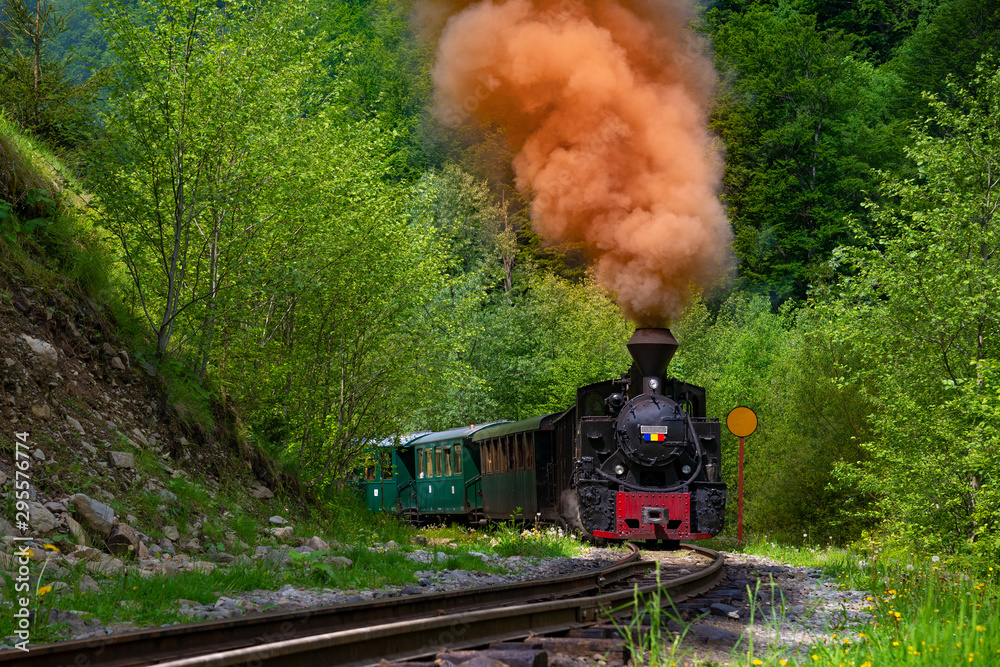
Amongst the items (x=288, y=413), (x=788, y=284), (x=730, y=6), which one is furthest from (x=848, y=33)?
(x=288, y=413)

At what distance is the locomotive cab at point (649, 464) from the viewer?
13.3 meters

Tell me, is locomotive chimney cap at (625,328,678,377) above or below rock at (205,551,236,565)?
above

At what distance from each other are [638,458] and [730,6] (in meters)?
10.6

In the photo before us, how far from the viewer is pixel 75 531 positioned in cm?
723

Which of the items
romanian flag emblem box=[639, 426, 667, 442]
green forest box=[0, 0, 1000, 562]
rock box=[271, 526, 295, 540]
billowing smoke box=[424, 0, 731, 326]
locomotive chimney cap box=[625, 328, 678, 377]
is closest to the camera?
rock box=[271, 526, 295, 540]

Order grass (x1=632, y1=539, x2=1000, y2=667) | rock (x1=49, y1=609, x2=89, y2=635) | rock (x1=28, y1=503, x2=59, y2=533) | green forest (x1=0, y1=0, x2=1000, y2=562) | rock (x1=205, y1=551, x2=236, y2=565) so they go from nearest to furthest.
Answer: grass (x1=632, y1=539, x2=1000, y2=667)
rock (x1=49, y1=609, x2=89, y2=635)
rock (x1=28, y1=503, x2=59, y2=533)
rock (x1=205, y1=551, x2=236, y2=565)
green forest (x1=0, y1=0, x2=1000, y2=562)

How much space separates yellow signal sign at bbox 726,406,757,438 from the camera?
15766 mm

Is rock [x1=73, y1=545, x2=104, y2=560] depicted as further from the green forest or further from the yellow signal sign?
the yellow signal sign

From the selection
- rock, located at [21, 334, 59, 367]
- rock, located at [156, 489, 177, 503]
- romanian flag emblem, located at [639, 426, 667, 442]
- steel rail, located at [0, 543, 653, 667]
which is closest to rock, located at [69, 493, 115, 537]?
rock, located at [156, 489, 177, 503]

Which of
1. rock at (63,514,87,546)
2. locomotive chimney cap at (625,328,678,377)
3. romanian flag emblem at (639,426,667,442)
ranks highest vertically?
locomotive chimney cap at (625,328,678,377)

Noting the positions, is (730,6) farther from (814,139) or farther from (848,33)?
(848,33)

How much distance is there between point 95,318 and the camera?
10.2 metres

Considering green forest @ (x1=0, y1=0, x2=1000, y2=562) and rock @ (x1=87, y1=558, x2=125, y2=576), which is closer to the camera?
rock @ (x1=87, y1=558, x2=125, y2=576)

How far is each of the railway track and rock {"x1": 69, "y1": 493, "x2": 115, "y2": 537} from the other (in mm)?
3117
